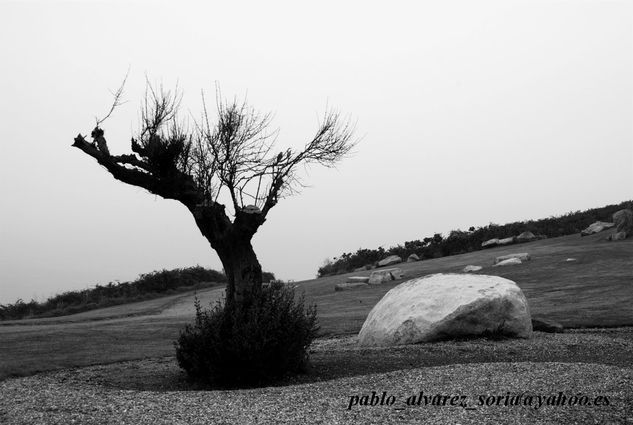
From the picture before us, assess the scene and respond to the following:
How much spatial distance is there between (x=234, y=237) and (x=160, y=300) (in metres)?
21.4

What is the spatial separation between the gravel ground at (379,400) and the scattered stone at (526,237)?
29.8 metres

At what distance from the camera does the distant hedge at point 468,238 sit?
40188 mm

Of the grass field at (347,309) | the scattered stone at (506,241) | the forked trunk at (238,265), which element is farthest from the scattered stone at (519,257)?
the forked trunk at (238,265)

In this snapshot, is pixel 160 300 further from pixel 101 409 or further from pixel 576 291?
pixel 101 409

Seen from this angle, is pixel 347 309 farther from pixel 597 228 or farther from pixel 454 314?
pixel 597 228

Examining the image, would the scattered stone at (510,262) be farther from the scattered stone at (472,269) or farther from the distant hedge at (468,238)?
the distant hedge at (468,238)

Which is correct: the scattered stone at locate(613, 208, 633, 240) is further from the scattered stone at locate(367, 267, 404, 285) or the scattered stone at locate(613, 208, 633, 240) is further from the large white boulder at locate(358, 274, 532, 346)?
the large white boulder at locate(358, 274, 532, 346)

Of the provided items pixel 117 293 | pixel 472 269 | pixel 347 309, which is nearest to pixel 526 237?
pixel 472 269

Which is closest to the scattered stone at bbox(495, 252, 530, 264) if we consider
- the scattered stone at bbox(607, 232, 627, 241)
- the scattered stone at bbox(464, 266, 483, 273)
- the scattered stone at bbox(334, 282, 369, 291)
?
the scattered stone at bbox(464, 266, 483, 273)

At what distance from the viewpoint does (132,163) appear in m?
13.3

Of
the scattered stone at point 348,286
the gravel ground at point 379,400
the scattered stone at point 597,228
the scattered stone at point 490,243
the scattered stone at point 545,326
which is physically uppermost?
the scattered stone at point 490,243

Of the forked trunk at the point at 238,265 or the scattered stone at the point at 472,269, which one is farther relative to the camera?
the scattered stone at the point at 472,269

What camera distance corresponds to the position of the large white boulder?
14.1 meters

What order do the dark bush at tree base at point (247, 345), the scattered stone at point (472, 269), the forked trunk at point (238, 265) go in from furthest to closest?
the scattered stone at point (472, 269) → the forked trunk at point (238, 265) → the dark bush at tree base at point (247, 345)
